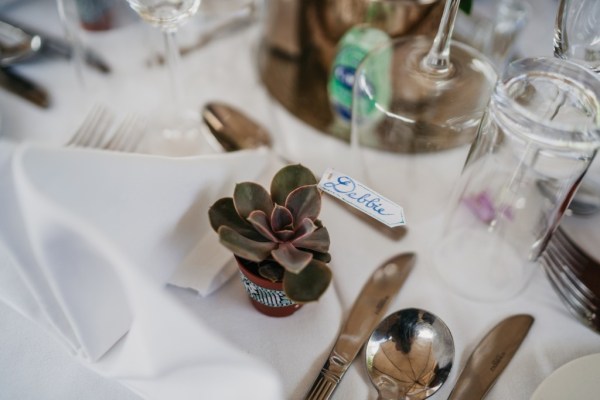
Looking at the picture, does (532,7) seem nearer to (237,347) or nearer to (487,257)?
(487,257)

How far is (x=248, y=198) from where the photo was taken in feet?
1.20

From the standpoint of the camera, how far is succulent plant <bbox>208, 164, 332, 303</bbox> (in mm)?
333

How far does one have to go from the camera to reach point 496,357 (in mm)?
405

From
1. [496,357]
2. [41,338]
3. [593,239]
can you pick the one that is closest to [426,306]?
[496,357]

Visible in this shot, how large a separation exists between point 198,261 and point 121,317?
0.23ft

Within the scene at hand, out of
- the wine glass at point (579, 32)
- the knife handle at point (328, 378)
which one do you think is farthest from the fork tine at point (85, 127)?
the wine glass at point (579, 32)

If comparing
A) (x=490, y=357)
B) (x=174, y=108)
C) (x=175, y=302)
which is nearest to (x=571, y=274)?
(x=490, y=357)

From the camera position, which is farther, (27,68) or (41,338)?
(27,68)

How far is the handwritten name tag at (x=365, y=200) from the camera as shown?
360 mm

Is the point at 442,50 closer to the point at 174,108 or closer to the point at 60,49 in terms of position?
the point at 174,108

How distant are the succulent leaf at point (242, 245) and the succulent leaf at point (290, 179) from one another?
1.8 inches

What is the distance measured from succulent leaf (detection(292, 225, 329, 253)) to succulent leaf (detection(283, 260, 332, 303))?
2cm

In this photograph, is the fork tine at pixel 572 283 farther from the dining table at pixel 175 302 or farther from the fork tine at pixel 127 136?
the fork tine at pixel 127 136

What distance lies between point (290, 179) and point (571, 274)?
26cm
